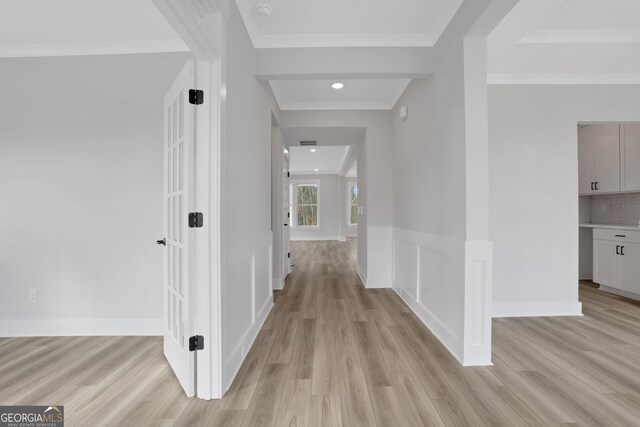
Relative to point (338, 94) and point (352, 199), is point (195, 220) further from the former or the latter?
point (352, 199)

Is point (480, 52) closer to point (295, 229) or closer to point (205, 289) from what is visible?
point (205, 289)

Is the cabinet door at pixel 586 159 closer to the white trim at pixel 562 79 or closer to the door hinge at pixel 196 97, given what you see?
the white trim at pixel 562 79

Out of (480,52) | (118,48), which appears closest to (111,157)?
(118,48)

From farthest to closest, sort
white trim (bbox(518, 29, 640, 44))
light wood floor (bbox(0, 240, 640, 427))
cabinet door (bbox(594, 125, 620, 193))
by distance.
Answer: cabinet door (bbox(594, 125, 620, 193)) < white trim (bbox(518, 29, 640, 44)) < light wood floor (bbox(0, 240, 640, 427))

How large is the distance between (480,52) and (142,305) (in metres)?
3.41

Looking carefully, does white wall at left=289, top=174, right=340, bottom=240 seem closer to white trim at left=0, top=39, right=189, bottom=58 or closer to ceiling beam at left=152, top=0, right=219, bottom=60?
white trim at left=0, top=39, right=189, bottom=58

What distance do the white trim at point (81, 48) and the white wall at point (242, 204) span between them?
889 mm

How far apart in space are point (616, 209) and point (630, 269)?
1105 millimetres

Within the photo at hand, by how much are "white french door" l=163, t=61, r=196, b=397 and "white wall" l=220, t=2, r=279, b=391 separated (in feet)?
0.62

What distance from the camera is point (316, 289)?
Answer: 4.20m

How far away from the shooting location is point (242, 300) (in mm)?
2240

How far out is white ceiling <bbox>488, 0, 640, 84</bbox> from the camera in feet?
7.11

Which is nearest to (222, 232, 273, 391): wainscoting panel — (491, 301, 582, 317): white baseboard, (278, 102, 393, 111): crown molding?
(278, 102, 393, 111): crown molding

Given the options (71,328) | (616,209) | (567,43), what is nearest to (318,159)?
(616,209)
